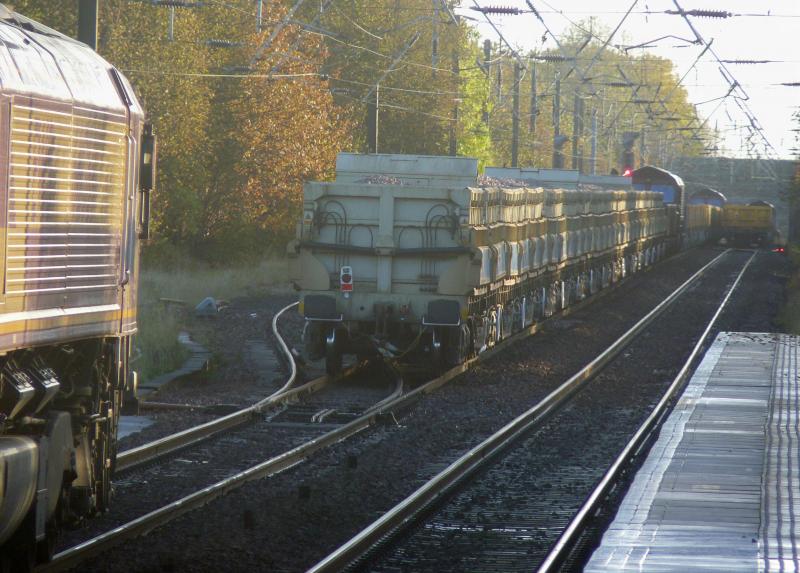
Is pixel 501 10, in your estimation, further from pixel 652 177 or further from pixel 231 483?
pixel 652 177

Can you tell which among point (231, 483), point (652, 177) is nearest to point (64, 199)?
point (231, 483)

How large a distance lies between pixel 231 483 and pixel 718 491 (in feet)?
12.7

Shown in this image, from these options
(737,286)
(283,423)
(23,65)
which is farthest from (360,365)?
(737,286)

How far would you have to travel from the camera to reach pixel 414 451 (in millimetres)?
13453

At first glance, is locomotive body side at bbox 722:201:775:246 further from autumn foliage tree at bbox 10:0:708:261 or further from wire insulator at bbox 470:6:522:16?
wire insulator at bbox 470:6:522:16

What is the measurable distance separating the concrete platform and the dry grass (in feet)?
24.9

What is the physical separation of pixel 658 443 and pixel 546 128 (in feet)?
252

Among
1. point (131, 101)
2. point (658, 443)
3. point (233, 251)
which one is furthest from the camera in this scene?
point (233, 251)

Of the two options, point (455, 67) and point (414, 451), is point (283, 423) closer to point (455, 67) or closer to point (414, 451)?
point (414, 451)

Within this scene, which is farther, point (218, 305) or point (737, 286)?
point (737, 286)

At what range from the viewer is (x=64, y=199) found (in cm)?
834

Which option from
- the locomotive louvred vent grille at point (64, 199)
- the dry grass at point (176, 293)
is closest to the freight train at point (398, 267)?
the dry grass at point (176, 293)

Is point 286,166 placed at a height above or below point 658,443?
above

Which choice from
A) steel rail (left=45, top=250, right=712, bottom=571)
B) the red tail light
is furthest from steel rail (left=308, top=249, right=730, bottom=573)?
the red tail light
